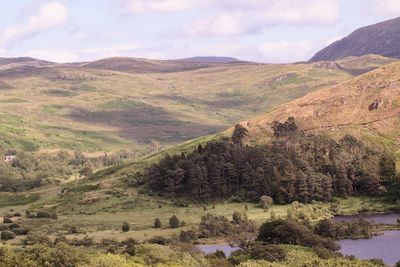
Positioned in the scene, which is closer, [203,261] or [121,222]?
[203,261]

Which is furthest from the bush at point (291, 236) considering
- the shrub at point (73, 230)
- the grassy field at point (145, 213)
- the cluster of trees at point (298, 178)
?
the cluster of trees at point (298, 178)

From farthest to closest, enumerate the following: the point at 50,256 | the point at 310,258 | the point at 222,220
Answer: the point at 222,220, the point at 310,258, the point at 50,256

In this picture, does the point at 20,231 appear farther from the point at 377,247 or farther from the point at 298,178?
the point at 377,247

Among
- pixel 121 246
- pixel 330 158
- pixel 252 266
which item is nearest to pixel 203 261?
pixel 252 266

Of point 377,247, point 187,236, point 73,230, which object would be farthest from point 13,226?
point 377,247

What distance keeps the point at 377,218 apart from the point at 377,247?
32.1 m

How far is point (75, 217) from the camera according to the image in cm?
18425

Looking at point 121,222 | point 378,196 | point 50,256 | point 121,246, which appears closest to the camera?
point 50,256

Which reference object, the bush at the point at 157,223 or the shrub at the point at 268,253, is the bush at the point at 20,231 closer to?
the bush at the point at 157,223

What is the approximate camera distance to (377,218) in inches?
6407

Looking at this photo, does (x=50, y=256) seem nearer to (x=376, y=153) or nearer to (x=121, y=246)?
(x=121, y=246)

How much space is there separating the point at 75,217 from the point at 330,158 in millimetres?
72703

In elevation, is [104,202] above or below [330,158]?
below

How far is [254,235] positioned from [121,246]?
28.4 m
